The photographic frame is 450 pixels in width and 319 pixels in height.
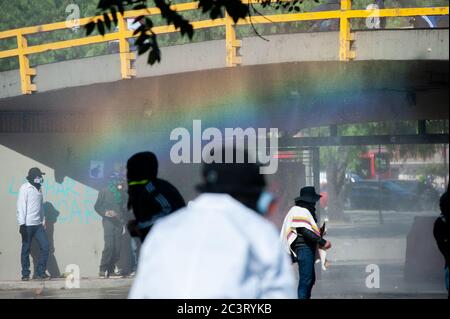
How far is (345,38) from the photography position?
1359 centimetres

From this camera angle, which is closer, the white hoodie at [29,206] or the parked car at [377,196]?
the white hoodie at [29,206]

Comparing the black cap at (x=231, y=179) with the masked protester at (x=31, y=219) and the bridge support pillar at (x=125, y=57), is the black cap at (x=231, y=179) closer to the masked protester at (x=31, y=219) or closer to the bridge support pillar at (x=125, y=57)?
the bridge support pillar at (x=125, y=57)

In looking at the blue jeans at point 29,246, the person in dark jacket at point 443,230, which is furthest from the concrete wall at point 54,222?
the person in dark jacket at point 443,230

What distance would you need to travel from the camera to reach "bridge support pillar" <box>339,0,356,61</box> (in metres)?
13.6

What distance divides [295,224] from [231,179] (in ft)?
23.1

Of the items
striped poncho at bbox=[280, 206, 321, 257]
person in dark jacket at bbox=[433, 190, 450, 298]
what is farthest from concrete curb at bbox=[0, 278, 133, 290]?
person in dark jacket at bbox=[433, 190, 450, 298]

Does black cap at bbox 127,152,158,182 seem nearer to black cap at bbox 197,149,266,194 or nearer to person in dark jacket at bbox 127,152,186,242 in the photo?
person in dark jacket at bbox 127,152,186,242

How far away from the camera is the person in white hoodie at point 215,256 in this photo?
326 cm

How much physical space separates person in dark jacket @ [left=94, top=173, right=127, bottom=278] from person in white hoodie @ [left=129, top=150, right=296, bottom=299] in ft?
39.9

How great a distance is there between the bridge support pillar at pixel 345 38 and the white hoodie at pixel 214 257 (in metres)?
10.4

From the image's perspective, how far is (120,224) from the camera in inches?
623
